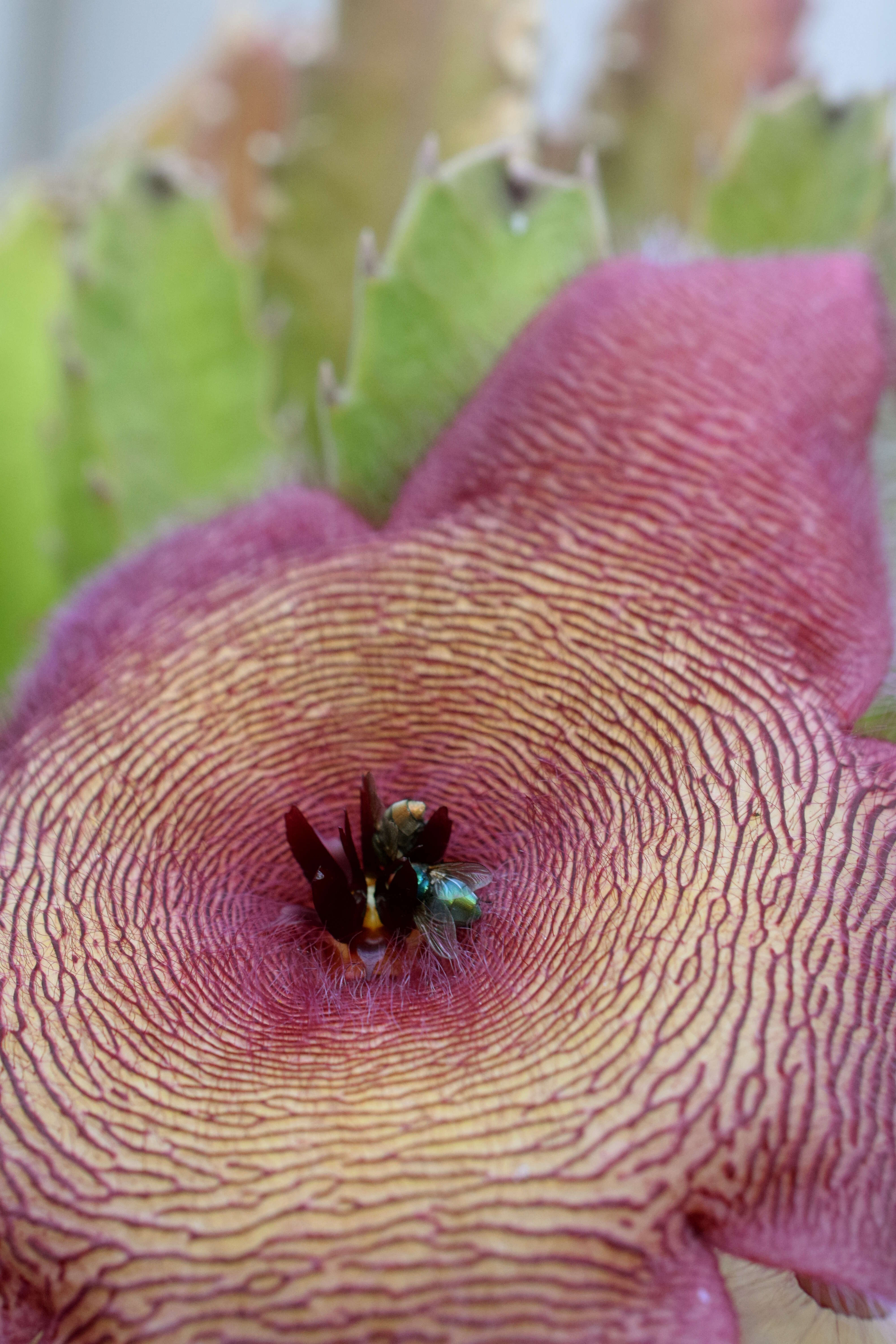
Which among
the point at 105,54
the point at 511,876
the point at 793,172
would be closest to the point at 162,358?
the point at 793,172

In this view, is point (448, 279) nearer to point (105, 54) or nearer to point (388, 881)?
point (388, 881)

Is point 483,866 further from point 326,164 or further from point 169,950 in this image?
point 326,164

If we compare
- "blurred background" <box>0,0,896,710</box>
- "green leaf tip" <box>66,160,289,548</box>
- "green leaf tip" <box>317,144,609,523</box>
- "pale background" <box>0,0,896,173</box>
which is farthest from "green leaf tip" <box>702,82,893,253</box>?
"pale background" <box>0,0,896,173</box>

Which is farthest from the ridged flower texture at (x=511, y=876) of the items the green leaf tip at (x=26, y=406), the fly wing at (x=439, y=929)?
the green leaf tip at (x=26, y=406)

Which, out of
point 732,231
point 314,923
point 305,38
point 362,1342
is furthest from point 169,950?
point 305,38

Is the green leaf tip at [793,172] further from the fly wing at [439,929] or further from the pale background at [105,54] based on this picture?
the pale background at [105,54]

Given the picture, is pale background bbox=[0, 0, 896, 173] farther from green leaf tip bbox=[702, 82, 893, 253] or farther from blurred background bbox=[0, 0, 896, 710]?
green leaf tip bbox=[702, 82, 893, 253]
